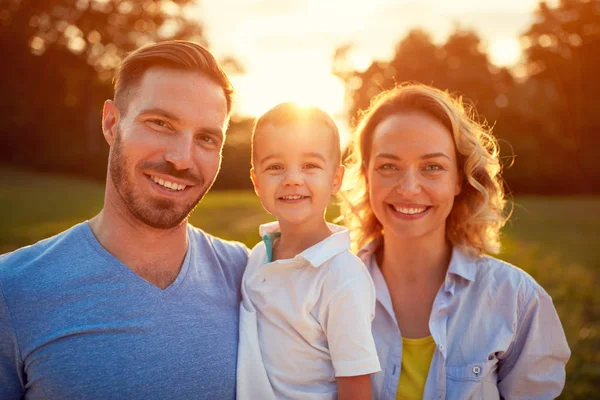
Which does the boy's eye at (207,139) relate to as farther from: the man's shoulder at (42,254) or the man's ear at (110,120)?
the man's shoulder at (42,254)

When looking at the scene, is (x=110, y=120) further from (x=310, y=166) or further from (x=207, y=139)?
(x=310, y=166)

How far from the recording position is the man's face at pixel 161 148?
264 centimetres

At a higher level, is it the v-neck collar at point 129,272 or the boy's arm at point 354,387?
the v-neck collar at point 129,272

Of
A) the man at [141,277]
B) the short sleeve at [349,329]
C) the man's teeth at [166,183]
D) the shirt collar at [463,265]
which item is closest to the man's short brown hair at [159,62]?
the man at [141,277]

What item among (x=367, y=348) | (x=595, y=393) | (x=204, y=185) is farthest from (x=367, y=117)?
(x=595, y=393)

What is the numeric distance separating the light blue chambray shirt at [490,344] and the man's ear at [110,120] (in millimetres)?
1807

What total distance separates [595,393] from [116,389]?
4308 millimetres

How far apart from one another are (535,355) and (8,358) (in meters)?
2.54

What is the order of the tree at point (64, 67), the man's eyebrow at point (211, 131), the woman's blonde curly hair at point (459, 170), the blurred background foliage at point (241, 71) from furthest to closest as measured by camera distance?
the tree at point (64, 67)
the blurred background foliage at point (241, 71)
the woman's blonde curly hair at point (459, 170)
the man's eyebrow at point (211, 131)

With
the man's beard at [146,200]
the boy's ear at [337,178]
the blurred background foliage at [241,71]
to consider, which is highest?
the blurred background foliage at [241,71]

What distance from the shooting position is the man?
2.29 metres

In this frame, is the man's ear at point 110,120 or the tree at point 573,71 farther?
the tree at point 573,71

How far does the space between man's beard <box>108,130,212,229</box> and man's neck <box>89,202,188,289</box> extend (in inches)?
2.4

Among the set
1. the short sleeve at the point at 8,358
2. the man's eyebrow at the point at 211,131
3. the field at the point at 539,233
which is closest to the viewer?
the short sleeve at the point at 8,358
